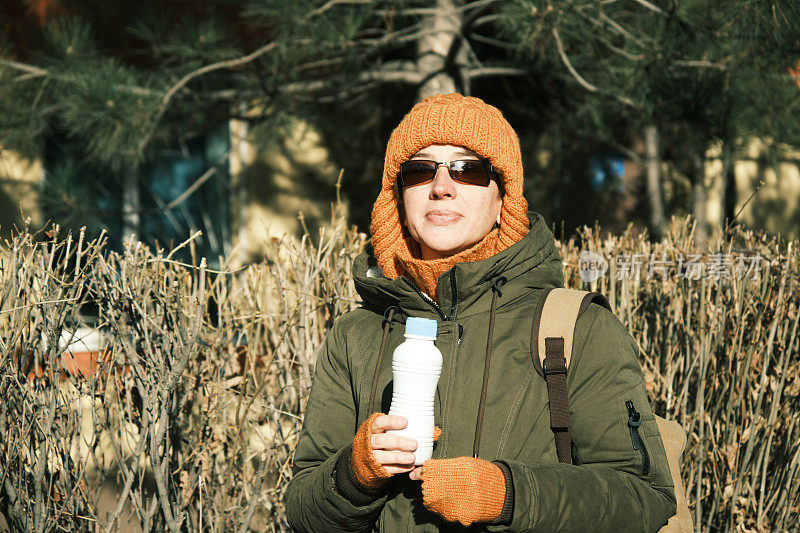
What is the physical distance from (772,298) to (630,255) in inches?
23.1

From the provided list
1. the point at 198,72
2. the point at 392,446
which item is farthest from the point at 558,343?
the point at 198,72

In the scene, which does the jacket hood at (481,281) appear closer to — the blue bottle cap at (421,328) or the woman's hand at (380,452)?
the blue bottle cap at (421,328)

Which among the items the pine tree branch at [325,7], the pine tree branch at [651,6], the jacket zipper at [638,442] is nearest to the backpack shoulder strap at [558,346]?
the jacket zipper at [638,442]

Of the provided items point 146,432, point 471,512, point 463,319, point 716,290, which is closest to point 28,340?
point 146,432

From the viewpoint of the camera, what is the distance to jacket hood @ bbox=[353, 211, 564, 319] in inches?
67.3

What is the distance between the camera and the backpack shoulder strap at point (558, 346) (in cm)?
157

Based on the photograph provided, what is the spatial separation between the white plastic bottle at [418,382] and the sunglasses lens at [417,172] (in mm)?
491

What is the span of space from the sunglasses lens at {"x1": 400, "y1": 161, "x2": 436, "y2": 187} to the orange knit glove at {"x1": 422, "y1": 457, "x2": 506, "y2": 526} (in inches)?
29.9

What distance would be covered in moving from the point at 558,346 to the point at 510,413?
0.19 metres

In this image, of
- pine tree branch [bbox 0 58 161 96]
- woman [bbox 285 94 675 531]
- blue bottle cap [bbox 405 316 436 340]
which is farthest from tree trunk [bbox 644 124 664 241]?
blue bottle cap [bbox 405 316 436 340]

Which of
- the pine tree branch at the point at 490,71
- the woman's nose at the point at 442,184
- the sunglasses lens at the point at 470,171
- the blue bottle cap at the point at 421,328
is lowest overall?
the blue bottle cap at the point at 421,328

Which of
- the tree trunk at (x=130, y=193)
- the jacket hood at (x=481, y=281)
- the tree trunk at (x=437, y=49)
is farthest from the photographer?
the tree trunk at (x=130, y=193)

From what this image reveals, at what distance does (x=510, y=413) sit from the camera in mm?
Answer: 1620

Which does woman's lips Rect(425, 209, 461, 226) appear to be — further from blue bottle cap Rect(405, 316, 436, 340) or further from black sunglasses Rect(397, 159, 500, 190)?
blue bottle cap Rect(405, 316, 436, 340)
